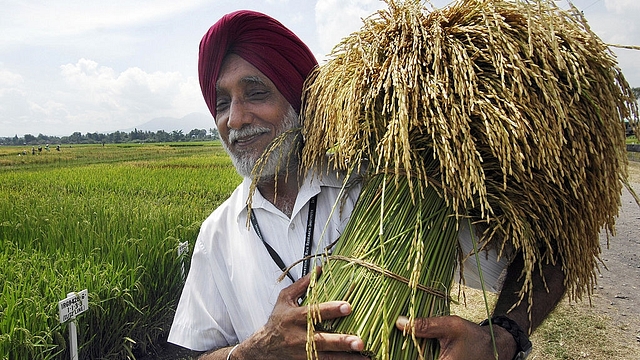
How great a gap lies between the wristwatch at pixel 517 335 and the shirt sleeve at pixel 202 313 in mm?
839

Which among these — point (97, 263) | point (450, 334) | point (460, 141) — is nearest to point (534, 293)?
point (450, 334)

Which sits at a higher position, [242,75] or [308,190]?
[242,75]

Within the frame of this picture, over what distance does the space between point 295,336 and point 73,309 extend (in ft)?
6.98

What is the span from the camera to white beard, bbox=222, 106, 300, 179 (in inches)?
58.7

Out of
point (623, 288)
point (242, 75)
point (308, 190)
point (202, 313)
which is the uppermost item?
point (242, 75)

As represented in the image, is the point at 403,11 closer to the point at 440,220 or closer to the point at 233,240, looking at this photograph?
the point at 440,220

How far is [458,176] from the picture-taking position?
3.31 feet

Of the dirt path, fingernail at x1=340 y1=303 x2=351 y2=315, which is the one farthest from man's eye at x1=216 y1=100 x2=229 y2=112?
the dirt path

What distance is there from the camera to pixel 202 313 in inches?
60.0

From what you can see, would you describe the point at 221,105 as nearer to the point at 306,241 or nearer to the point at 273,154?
the point at 273,154

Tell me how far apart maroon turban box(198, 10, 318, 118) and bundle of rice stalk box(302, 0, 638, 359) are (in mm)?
490

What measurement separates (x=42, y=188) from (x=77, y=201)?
14.2 inches

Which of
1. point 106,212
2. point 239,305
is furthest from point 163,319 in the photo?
point 239,305

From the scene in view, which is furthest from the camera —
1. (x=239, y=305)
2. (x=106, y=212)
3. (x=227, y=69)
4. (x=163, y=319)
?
(x=106, y=212)
